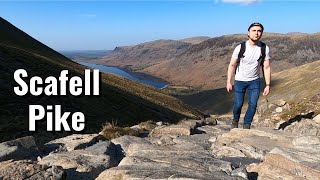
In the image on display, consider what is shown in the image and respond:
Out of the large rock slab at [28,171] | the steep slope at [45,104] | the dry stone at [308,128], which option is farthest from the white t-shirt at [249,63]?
the steep slope at [45,104]

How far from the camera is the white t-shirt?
1396cm

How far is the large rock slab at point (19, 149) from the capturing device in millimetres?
8844

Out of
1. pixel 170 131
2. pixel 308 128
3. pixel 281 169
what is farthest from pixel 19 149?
pixel 308 128

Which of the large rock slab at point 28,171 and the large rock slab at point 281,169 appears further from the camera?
the large rock slab at point 281,169

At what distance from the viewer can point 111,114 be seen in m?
38.0

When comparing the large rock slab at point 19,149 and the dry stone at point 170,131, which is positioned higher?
the large rock slab at point 19,149

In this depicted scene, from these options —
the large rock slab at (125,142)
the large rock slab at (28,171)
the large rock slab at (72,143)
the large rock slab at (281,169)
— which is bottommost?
the large rock slab at (72,143)

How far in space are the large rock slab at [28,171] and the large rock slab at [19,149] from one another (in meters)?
1.49

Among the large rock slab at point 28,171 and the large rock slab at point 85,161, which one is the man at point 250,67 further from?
the large rock slab at point 28,171

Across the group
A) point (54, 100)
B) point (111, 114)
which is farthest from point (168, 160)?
point (111, 114)

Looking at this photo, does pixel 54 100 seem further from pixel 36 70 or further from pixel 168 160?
pixel 168 160

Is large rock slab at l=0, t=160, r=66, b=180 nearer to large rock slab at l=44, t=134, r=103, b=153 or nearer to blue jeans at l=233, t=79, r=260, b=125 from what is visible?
large rock slab at l=44, t=134, r=103, b=153

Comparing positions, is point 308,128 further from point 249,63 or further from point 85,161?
point 85,161

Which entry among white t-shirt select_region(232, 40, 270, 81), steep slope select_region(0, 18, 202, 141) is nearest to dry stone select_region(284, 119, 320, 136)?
white t-shirt select_region(232, 40, 270, 81)
